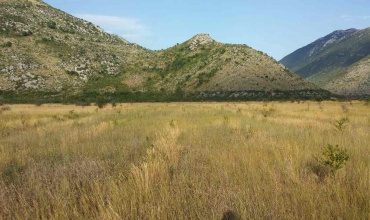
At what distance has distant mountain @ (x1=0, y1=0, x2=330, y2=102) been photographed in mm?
65812

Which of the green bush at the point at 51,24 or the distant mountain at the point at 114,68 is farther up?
the green bush at the point at 51,24

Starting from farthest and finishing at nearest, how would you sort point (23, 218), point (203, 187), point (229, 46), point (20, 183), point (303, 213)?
point (229, 46) < point (20, 183) < point (203, 187) < point (23, 218) < point (303, 213)

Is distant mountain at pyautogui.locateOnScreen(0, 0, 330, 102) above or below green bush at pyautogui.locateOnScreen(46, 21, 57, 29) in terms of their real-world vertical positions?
below

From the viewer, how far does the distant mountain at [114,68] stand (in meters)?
65.8

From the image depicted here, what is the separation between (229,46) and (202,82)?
61.3 ft

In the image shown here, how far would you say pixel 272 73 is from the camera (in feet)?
237

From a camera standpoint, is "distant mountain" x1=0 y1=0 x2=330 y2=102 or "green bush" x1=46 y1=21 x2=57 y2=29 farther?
"green bush" x1=46 y1=21 x2=57 y2=29

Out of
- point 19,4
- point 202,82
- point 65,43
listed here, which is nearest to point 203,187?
point 202,82

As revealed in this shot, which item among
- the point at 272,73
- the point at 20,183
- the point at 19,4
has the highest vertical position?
the point at 19,4

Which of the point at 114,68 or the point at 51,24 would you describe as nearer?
the point at 114,68

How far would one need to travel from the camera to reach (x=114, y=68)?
267ft

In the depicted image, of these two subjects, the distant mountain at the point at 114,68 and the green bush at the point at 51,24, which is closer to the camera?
the distant mountain at the point at 114,68

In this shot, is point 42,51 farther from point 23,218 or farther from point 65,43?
point 23,218

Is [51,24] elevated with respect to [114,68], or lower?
elevated
